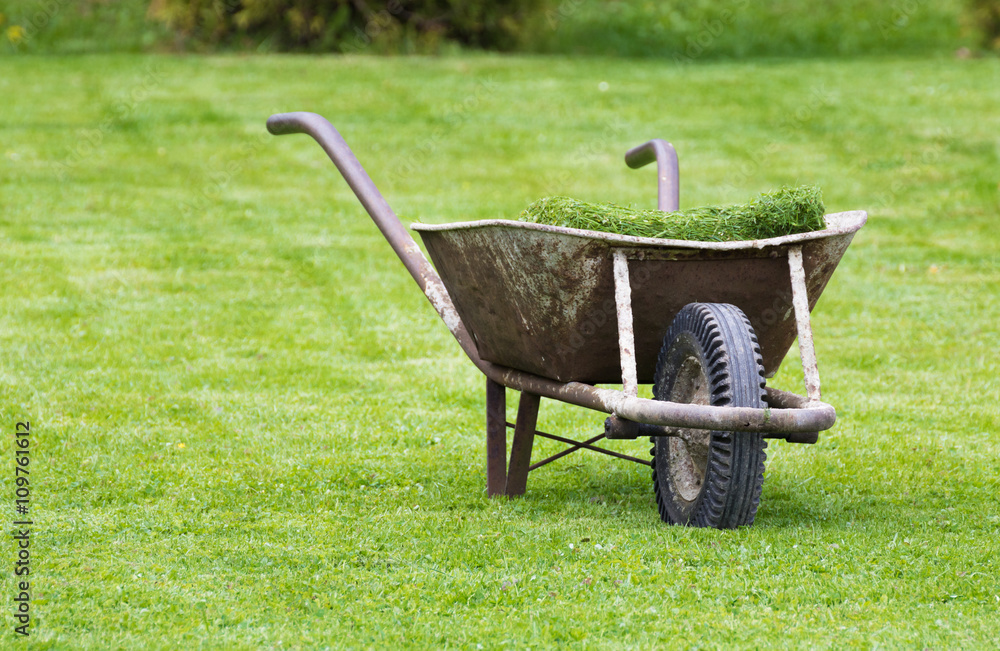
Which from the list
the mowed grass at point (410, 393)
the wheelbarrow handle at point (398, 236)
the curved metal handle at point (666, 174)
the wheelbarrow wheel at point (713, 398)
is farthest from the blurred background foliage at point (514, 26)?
the wheelbarrow wheel at point (713, 398)

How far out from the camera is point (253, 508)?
4250mm

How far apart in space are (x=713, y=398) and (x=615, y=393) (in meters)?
0.30

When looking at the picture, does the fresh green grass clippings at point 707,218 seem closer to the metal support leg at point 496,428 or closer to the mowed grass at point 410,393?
the metal support leg at point 496,428

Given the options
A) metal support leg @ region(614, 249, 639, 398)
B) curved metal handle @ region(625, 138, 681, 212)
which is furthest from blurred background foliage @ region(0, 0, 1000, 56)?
metal support leg @ region(614, 249, 639, 398)

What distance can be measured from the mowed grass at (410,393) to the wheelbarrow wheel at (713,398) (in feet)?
0.31

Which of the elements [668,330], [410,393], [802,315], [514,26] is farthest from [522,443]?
[514,26]

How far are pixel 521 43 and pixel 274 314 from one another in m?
12.1

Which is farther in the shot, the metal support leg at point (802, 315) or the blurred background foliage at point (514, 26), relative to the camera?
the blurred background foliage at point (514, 26)

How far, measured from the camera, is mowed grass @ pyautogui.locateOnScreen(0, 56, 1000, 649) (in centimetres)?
329

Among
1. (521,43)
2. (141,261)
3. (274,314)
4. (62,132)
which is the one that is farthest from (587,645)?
(521,43)

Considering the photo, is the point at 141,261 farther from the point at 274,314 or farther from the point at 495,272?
the point at 495,272

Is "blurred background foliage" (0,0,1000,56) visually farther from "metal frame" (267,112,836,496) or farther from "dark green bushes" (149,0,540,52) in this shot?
"metal frame" (267,112,836,496)

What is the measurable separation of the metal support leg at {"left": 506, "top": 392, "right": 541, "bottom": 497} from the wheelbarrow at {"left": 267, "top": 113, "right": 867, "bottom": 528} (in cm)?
2

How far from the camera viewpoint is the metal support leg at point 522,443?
14.0 ft
